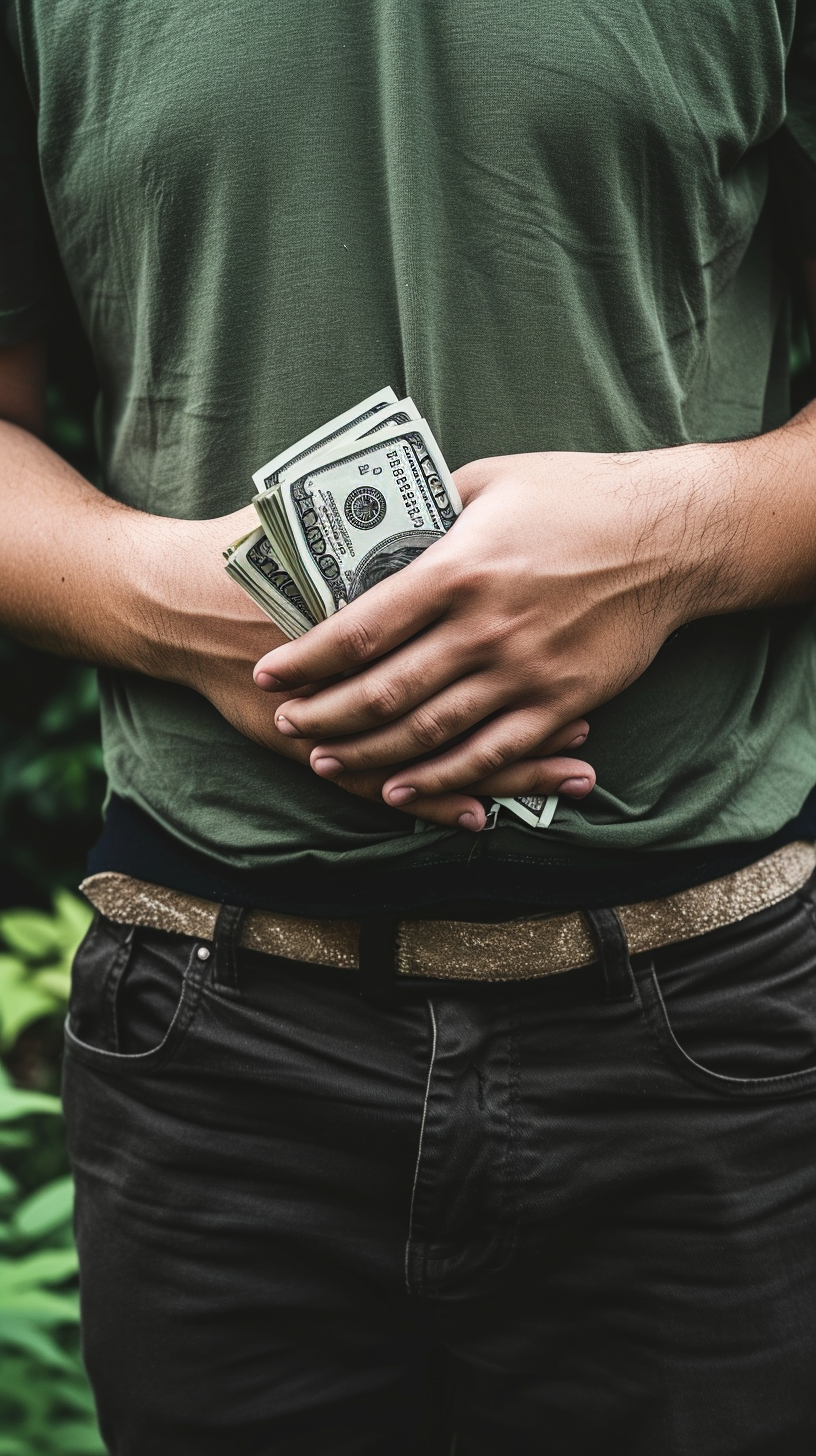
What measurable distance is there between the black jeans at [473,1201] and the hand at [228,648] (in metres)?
0.24

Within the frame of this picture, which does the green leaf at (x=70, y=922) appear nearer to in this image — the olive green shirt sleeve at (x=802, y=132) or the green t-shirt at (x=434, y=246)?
the green t-shirt at (x=434, y=246)

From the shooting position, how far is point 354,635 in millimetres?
1087

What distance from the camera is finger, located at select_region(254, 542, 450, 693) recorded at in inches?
42.6

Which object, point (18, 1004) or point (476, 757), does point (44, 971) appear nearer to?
point (18, 1004)

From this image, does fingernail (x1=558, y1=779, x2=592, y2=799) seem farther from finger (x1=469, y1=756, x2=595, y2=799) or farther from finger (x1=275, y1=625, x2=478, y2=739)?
finger (x1=275, y1=625, x2=478, y2=739)

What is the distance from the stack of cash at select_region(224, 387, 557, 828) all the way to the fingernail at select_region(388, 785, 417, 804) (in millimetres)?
103

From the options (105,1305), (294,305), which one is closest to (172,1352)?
(105,1305)

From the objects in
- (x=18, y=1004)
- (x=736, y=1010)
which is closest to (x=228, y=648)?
(x=736, y=1010)

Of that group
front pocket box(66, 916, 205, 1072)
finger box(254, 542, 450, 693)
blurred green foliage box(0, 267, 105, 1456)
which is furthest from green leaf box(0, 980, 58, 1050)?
finger box(254, 542, 450, 693)

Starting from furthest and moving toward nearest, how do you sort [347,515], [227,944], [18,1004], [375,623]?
[18,1004]
[227,944]
[347,515]
[375,623]

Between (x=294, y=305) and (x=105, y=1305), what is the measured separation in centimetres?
118

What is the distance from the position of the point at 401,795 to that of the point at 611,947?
30cm

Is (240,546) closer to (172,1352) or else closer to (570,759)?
(570,759)

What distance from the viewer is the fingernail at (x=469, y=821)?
3.88 feet
